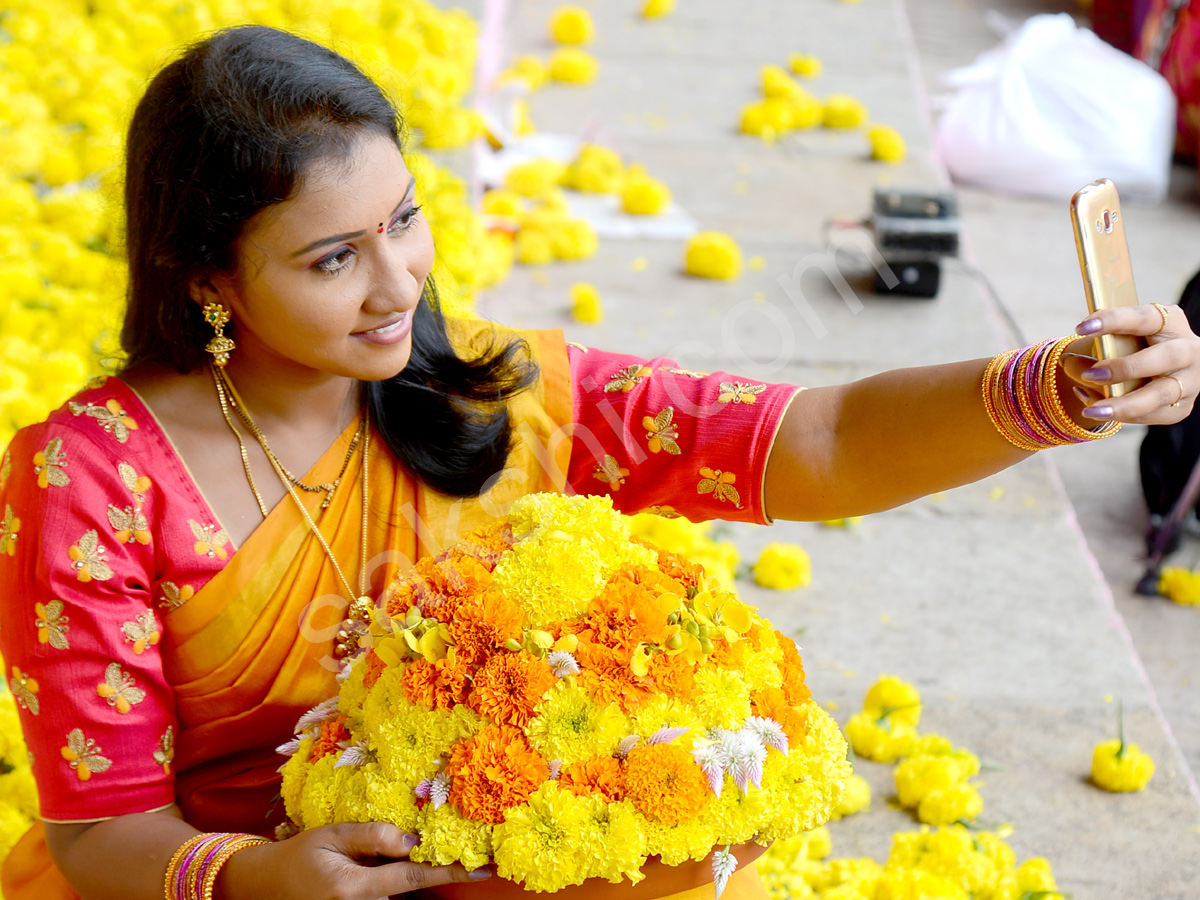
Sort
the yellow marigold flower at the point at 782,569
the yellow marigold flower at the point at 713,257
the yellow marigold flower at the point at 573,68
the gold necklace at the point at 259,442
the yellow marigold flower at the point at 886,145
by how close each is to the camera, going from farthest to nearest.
Answer: the yellow marigold flower at the point at 573,68 < the yellow marigold flower at the point at 886,145 < the yellow marigold flower at the point at 713,257 < the yellow marigold flower at the point at 782,569 < the gold necklace at the point at 259,442

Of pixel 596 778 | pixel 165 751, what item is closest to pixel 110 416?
pixel 165 751

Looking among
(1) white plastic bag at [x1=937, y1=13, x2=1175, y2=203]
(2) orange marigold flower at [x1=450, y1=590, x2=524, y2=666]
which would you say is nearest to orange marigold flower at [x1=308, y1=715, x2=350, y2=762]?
(2) orange marigold flower at [x1=450, y1=590, x2=524, y2=666]

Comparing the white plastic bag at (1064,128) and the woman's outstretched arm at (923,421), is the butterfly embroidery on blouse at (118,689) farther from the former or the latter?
the white plastic bag at (1064,128)

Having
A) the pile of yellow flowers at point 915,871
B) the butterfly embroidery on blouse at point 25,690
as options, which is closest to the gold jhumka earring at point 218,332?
the butterfly embroidery on blouse at point 25,690

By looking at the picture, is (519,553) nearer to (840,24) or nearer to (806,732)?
(806,732)

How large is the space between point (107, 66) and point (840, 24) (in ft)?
15.5

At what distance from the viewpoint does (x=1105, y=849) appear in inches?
89.5

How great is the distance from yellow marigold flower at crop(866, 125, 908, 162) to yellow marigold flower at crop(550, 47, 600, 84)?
5.42 ft

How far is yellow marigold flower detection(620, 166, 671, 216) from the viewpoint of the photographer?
5094mm

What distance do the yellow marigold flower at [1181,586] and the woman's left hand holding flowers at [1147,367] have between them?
90.3 inches

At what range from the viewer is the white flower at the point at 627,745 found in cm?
125

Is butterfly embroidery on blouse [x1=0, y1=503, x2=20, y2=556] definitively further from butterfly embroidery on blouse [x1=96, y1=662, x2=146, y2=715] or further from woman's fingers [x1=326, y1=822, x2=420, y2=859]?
woman's fingers [x1=326, y1=822, x2=420, y2=859]

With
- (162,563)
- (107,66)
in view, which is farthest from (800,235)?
(162,563)

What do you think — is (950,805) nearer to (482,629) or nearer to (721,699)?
(721,699)
